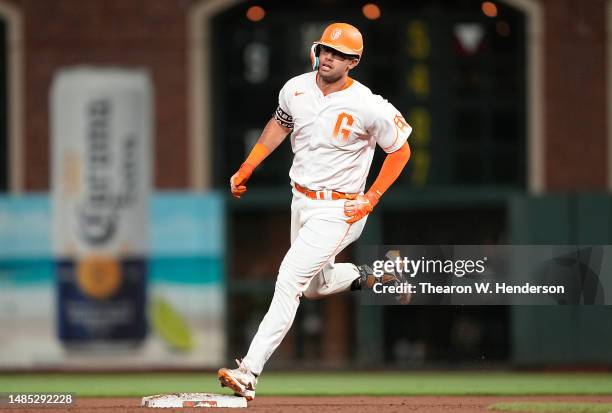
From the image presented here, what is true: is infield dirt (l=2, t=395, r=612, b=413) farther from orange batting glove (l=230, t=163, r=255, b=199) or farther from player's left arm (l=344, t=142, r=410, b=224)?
orange batting glove (l=230, t=163, r=255, b=199)

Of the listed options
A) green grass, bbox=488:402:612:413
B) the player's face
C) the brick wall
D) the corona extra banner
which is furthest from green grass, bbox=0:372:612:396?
the player's face

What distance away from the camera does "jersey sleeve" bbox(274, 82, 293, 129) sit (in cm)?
924

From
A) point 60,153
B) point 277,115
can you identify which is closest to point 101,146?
point 60,153

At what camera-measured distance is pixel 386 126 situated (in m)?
9.02

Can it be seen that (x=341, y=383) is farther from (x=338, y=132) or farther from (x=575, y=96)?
(x=338, y=132)

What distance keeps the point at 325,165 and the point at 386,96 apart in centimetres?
857

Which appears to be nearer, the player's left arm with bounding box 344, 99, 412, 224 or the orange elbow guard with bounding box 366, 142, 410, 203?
the player's left arm with bounding box 344, 99, 412, 224

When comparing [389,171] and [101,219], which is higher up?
[389,171]

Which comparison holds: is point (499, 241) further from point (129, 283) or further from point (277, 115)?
point (277, 115)

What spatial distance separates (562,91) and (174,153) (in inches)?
187

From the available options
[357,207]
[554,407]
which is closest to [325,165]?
[357,207]

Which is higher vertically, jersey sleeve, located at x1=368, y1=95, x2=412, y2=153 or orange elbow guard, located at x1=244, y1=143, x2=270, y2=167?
jersey sleeve, located at x1=368, y1=95, x2=412, y2=153

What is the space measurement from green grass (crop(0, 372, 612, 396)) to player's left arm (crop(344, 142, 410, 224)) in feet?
11.2

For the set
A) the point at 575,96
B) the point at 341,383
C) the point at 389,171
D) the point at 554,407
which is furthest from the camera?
the point at 575,96
